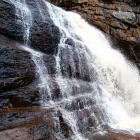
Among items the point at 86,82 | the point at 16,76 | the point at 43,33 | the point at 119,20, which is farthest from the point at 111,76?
the point at 16,76

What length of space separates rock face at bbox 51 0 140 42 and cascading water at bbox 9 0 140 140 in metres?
2.15

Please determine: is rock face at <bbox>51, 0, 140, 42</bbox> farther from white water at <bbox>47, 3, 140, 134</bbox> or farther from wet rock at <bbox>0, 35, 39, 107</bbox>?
wet rock at <bbox>0, 35, 39, 107</bbox>

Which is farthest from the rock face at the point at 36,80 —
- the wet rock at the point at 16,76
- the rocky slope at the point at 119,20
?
the rocky slope at the point at 119,20

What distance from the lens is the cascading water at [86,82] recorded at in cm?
930

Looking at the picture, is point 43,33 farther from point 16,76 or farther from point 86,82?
point 16,76

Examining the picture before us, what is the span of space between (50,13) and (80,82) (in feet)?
18.1

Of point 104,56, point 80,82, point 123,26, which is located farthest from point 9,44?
point 123,26

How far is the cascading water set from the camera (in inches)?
366

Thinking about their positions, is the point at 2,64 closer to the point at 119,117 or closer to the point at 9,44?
the point at 9,44

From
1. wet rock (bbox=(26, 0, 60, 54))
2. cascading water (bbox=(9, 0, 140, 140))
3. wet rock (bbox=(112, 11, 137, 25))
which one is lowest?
cascading water (bbox=(9, 0, 140, 140))

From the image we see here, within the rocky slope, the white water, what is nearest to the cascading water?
the white water

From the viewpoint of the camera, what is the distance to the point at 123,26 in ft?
60.9

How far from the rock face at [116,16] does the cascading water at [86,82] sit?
2.15m

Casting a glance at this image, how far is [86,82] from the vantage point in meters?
11.8
